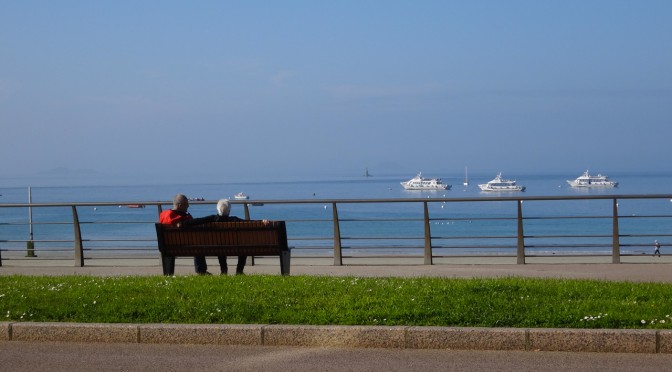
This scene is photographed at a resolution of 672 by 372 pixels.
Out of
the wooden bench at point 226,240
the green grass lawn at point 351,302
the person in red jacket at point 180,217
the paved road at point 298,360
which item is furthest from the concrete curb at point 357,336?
the person in red jacket at point 180,217

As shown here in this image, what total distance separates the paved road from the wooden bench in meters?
4.75

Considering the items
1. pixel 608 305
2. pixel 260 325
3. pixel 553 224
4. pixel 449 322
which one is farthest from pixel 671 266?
pixel 553 224

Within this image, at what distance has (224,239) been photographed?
1378cm

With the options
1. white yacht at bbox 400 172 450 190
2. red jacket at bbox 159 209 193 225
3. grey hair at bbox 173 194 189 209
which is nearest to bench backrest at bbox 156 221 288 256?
red jacket at bbox 159 209 193 225

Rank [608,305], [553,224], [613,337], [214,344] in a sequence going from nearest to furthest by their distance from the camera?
1. [613,337]
2. [214,344]
3. [608,305]
4. [553,224]

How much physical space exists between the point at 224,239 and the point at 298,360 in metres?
5.70

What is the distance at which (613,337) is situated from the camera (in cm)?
841

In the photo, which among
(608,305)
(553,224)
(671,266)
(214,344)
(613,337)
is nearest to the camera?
(613,337)

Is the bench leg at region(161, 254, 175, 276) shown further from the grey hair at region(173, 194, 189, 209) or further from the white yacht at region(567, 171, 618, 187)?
the white yacht at region(567, 171, 618, 187)

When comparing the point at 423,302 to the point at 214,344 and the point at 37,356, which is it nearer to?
the point at 214,344

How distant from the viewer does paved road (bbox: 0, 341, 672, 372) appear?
791 centimetres

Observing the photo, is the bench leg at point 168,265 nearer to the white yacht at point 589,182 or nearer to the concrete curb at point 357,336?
the concrete curb at point 357,336

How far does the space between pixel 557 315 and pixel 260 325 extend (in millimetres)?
2679

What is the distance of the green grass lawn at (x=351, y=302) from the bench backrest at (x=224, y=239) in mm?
1520
